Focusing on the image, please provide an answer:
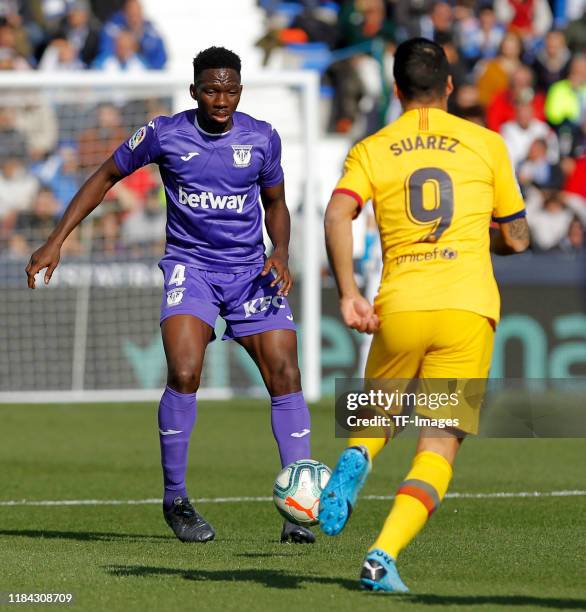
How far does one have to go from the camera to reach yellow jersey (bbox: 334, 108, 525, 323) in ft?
19.6

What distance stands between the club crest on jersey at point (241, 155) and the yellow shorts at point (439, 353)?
2131 millimetres

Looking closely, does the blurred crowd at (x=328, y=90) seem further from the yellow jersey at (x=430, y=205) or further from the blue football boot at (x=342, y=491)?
the blue football boot at (x=342, y=491)

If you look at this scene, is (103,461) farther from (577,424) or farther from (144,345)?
(144,345)

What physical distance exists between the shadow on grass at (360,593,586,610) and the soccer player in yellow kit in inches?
12.8

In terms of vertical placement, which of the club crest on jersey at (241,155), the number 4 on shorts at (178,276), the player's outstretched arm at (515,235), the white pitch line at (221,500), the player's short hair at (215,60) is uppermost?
the player's short hair at (215,60)

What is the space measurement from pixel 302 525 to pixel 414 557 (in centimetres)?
56

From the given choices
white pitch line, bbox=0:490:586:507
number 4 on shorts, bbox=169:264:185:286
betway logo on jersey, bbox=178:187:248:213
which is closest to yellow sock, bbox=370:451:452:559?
number 4 on shorts, bbox=169:264:185:286

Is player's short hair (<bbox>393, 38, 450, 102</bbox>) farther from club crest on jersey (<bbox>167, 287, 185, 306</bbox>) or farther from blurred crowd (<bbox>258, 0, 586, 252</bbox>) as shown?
blurred crowd (<bbox>258, 0, 586, 252</bbox>)

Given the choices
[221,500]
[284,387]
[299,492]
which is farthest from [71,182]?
[299,492]

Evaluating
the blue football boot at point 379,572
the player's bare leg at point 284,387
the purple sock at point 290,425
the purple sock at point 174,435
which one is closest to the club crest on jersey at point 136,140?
the player's bare leg at point 284,387

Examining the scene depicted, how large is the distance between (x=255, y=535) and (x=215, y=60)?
2449mm

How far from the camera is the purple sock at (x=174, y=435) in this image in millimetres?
7816

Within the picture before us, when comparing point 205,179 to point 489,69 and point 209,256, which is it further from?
point 489,69

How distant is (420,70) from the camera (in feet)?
19.9
